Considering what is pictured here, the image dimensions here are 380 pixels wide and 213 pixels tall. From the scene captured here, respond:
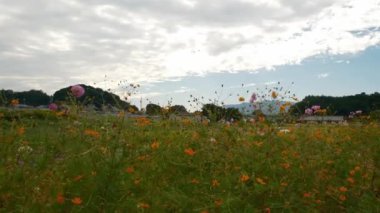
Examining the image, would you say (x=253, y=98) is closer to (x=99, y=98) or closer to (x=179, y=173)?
(x=99, y=98)

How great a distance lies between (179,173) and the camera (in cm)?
432

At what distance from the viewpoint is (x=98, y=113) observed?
6078 mm

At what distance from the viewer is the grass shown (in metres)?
3.06

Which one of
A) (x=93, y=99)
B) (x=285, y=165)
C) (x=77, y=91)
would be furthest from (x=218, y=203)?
(x=93, y=99)

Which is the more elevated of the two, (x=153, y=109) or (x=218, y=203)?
(x=153, y=109)

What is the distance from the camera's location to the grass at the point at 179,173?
3.06 m

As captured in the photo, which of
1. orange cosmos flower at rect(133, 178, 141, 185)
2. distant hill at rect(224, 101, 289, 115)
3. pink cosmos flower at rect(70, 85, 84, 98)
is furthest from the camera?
distant hill at rect(224, 101, 289, 115)

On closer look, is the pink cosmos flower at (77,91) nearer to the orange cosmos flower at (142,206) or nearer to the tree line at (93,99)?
the tree line at (93,99)

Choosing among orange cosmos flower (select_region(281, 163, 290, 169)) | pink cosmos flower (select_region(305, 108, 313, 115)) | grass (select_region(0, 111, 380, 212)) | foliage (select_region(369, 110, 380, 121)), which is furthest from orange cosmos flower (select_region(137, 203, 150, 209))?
foliage (select_region(369, 110, 380, 121))

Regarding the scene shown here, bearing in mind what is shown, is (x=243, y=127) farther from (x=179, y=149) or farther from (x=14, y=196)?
(x=14, y=196)

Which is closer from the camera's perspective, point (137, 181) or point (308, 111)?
point (137, 181)

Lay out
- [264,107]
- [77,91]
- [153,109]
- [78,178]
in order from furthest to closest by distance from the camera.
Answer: [153,109] → [264,107] → [77,91] → [78,178]

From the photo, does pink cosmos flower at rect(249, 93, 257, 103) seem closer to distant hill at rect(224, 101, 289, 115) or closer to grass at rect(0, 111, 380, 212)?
distant hill at rect(224, 101, 289, 115)

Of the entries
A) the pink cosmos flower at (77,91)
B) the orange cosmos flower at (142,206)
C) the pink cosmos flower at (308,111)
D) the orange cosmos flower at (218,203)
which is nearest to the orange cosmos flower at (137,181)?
the orange cosmos flower at (142,206)
